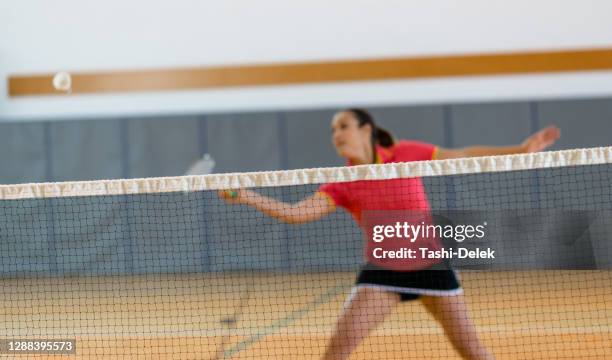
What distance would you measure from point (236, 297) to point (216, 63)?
132 inches

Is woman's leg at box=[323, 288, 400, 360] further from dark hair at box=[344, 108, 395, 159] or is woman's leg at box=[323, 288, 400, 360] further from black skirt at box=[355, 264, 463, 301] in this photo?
dark hair at box=[344, 108, 395, 159]

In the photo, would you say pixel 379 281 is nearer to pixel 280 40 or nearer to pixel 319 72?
pixel 319 72

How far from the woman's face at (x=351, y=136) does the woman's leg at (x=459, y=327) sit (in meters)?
0.99

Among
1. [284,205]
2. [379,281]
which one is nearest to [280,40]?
[284,205]

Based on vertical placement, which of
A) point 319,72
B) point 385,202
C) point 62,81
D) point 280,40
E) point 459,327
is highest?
point 280,40

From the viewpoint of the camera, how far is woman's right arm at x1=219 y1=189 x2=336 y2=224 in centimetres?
325

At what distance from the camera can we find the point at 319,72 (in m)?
8.84

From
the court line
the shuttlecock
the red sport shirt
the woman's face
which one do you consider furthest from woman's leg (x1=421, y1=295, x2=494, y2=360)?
the shuttlecock

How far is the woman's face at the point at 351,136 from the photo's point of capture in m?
3.75

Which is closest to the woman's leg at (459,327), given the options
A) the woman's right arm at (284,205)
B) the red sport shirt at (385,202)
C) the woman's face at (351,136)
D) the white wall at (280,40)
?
the red sport shirt at (385,202)

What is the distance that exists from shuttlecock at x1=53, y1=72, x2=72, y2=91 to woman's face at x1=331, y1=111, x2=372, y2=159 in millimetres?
6011

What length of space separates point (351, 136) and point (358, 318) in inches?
43.5

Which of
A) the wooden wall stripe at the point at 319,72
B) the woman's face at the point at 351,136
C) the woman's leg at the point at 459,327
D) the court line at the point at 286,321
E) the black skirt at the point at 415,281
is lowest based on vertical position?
the woman's leg at the point at 459,327

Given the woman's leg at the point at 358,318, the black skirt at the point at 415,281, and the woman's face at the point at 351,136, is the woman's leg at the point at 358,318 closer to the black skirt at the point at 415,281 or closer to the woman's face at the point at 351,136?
the black skirt at the point at 415,281
